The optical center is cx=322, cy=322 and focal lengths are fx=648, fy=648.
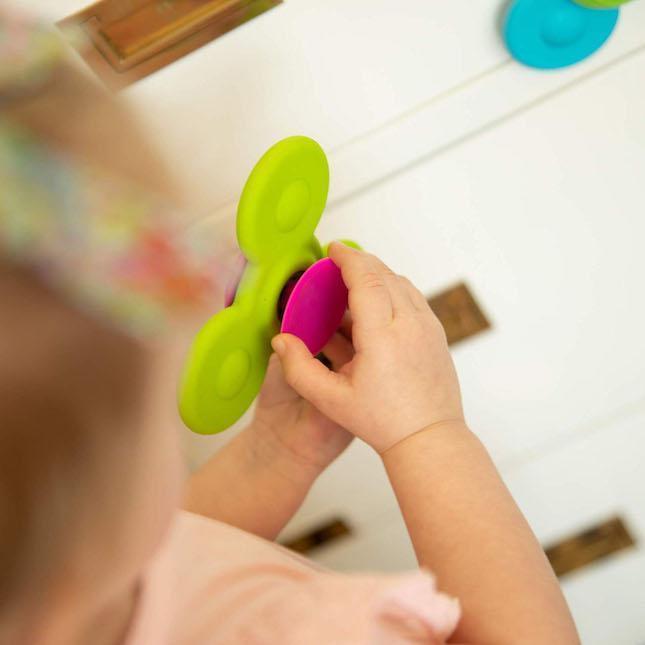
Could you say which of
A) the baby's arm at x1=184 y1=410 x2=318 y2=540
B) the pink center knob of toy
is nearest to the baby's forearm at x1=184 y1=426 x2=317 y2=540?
the baby's arm at x1=184 y1=410 x2=318 y2=540

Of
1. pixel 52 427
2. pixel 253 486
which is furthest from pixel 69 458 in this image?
pixel 253 486

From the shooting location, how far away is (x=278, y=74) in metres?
0.39

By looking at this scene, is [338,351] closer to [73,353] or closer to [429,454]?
[429,454]

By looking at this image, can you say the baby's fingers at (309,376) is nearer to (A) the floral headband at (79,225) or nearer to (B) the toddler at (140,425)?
(B) the toddler at (140,425)

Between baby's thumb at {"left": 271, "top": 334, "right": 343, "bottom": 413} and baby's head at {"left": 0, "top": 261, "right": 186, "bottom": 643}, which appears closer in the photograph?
baby's head at {"left": 0, "top": 261, "right": 186, "bottom": 643}

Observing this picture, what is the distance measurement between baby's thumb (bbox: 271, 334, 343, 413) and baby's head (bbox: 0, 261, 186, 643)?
0.49ft

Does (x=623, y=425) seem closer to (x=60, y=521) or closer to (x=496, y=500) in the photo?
(x=496, y=500)

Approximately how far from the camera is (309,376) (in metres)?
0.38

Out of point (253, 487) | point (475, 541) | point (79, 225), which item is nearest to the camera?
point (79, 225)

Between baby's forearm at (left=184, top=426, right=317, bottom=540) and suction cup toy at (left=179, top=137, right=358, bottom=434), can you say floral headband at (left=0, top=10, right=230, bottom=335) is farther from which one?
baby's forearm at (left=184, top=426, right=317, bottom=540)

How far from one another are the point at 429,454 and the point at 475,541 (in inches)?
2.1

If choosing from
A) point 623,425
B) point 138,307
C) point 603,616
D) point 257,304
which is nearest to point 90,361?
point 138,307

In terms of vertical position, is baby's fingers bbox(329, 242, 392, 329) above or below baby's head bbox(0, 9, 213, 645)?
above

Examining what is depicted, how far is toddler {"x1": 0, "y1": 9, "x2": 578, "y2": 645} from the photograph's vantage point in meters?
0.18
